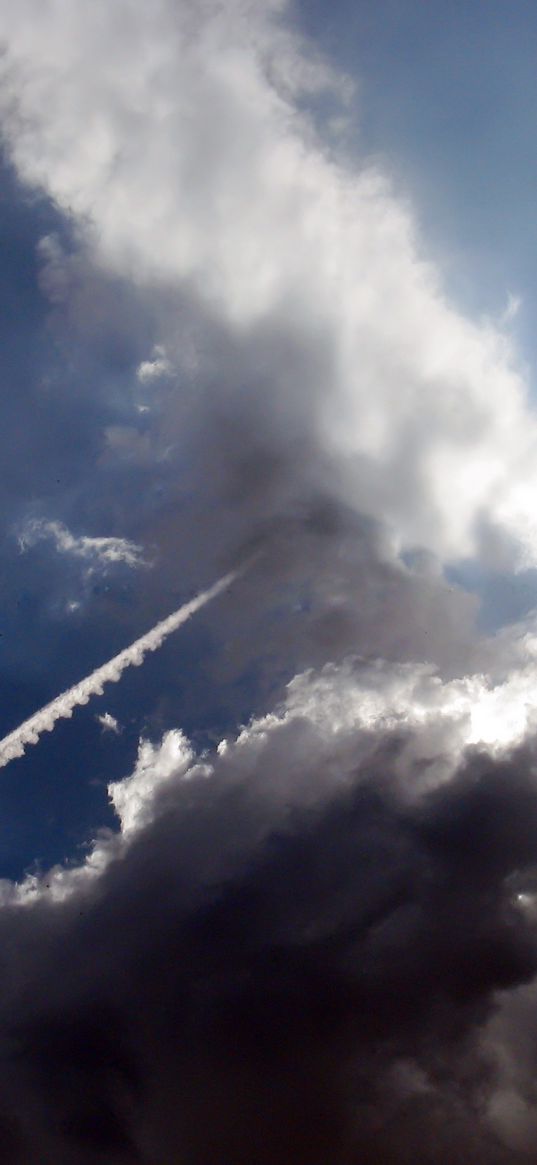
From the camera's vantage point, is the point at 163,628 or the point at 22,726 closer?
the point at 22,726

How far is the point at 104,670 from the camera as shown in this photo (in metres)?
145

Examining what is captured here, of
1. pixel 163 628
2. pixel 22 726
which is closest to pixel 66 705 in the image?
pixel 22 726

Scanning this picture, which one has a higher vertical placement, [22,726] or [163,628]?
[163,628]

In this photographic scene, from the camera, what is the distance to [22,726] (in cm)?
13500

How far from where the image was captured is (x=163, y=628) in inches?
5999

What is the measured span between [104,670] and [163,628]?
45.6 ft

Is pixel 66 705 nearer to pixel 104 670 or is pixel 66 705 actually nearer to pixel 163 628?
pixel 104 670

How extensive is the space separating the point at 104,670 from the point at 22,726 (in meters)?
17.0

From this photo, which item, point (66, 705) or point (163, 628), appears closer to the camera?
point (66, 705)

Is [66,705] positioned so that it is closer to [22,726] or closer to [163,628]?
[22,726]

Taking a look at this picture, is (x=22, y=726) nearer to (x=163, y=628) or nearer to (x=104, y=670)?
(x=104, y=670)

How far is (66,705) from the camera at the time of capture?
13938cm

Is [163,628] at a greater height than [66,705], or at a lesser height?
greater

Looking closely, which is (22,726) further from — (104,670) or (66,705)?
(104,670)
